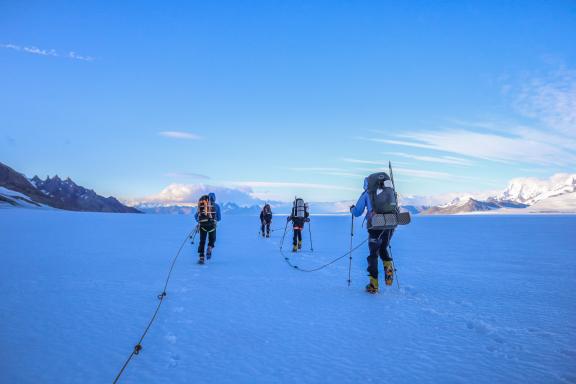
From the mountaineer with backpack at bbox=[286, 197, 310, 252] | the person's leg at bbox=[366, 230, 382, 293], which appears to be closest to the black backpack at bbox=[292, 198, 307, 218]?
the mountaineer with backpack at bbox=[286, 197, 310, 252]

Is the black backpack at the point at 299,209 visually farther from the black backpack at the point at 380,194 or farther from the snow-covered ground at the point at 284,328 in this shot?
the black backpack at the point at 380,194

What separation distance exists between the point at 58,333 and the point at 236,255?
9.89 m

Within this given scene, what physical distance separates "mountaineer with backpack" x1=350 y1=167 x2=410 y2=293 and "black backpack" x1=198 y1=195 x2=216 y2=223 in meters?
5.91

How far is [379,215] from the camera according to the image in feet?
27.4

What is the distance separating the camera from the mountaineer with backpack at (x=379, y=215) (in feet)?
27.3

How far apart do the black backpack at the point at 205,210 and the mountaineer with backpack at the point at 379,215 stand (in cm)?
591

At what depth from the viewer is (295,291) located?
8.30 meters

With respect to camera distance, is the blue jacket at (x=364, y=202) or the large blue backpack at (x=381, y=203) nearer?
the large blue backpack at (x=381, y=203)

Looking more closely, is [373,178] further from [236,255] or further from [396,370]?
[236,255]

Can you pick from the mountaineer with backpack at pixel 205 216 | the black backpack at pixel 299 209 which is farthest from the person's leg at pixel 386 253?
the black backpack at pixel 299 209

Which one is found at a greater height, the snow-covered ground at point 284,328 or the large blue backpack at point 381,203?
the large blue backpack at point 381,203

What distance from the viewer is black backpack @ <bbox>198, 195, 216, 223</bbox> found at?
1258cm

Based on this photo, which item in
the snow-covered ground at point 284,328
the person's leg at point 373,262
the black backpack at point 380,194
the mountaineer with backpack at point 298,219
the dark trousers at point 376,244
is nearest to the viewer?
the snow-covered ground at point 284,328

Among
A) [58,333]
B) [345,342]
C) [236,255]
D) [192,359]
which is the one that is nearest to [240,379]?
[192,359]
